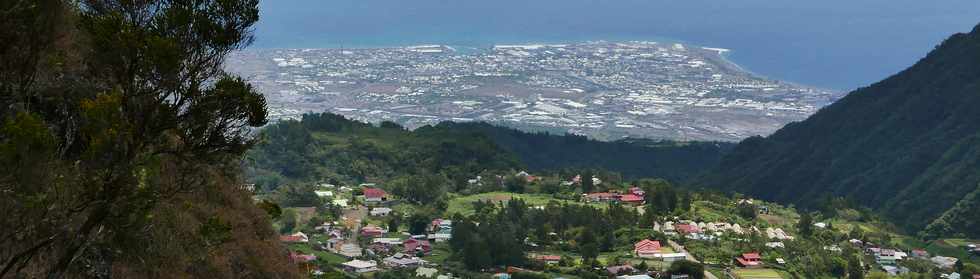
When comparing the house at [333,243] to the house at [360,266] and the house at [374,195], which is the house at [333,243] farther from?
the house at [374,195]

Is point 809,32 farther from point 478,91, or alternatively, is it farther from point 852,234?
point 852,234

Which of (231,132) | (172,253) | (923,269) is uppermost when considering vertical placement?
(231,132)

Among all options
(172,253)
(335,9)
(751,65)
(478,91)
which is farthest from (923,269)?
(335,9)

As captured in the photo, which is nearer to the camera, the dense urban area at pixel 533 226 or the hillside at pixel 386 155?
the dense urban area at pixel 533 226

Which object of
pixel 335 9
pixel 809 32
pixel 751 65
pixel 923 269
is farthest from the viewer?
pixel 335 9

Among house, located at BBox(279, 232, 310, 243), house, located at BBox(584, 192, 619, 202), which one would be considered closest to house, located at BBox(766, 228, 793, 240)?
house, located at BBox(584, 192, 619, 202)

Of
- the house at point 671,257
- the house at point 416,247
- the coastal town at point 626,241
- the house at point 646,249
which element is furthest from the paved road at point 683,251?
the house at point 416,247
